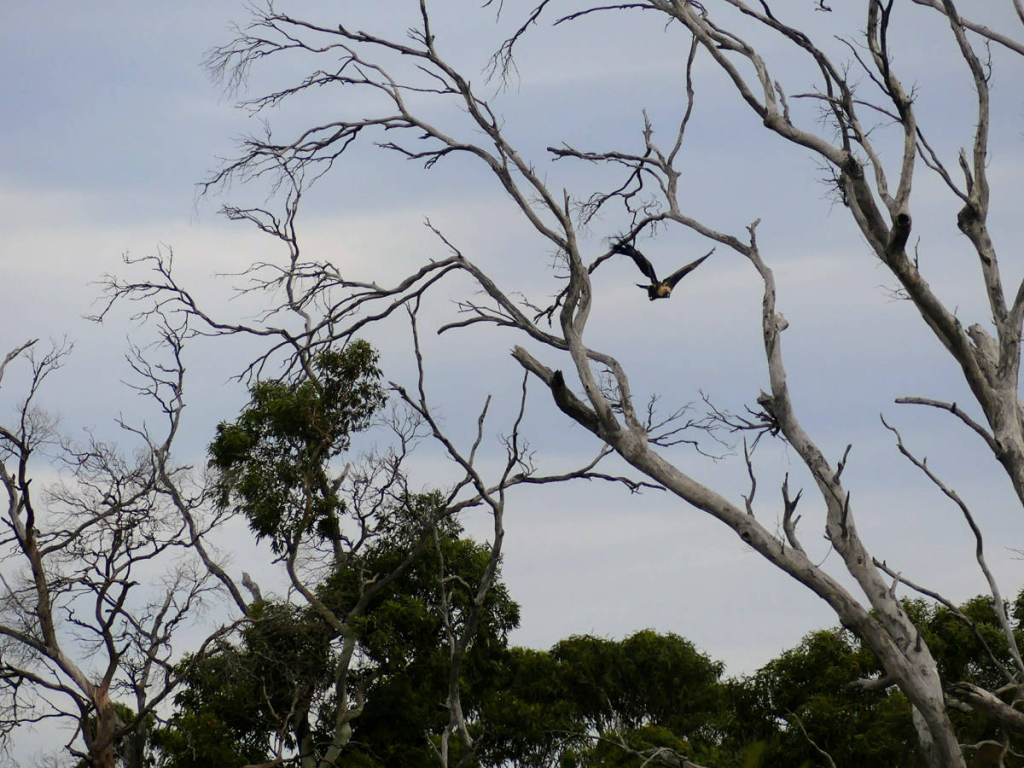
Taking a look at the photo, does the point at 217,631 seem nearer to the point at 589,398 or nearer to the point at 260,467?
the point at 260,467

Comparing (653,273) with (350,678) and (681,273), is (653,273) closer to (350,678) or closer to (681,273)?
(681,273)

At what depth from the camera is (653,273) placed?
344 inches

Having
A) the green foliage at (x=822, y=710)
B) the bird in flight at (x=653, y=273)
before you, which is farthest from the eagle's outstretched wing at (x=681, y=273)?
the green foliage at (x=822, y=710)

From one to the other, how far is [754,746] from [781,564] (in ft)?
→ 5.89

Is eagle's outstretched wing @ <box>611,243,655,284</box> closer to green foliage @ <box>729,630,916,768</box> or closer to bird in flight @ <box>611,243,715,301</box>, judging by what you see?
bird in flight @ <box>611,243,715,301</box>

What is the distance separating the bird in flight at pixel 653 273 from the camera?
871 centimetres

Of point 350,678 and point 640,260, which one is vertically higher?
point 350,678

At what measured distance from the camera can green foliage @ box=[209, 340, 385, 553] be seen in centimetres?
2048

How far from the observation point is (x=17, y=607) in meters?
17.9

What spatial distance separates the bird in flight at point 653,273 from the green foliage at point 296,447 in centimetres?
1209

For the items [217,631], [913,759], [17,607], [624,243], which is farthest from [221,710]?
[624,243]

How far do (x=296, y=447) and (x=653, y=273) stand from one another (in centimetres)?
1346

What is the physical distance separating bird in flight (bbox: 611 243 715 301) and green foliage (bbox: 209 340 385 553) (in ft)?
39.7

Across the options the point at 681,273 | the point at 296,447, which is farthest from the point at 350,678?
the point at 681,273
